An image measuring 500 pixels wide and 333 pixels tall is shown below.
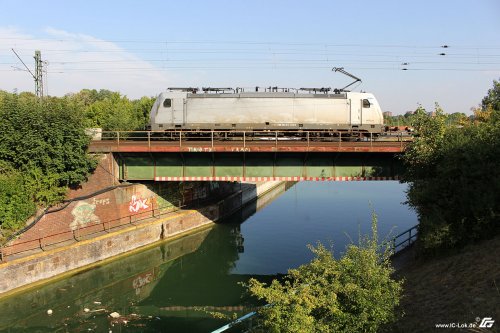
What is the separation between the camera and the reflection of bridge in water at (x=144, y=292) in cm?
1745

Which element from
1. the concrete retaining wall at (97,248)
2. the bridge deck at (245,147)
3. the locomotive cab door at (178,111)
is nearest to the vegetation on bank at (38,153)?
the bridge deck at (245,147)

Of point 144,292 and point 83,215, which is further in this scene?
point 83,215

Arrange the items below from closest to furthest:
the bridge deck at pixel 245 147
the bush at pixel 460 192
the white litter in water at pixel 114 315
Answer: the bush at pixel 460 192, the white litter in water at pixel 114 315, the bridge deck at pixel 245 147

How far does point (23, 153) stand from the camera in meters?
21.6

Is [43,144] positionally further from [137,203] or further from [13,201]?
[137,203]

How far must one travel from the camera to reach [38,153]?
2191 centimetres

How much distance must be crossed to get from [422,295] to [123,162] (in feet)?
64.0

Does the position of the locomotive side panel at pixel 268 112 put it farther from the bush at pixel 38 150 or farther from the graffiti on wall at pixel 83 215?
the graffiti on wall at pixel 83 215

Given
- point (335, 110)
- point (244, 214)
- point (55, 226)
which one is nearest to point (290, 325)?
point (55, 226)

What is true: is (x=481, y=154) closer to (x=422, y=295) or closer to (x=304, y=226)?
(x=422, y=295)

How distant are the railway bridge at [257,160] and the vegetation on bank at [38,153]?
85.1 inches

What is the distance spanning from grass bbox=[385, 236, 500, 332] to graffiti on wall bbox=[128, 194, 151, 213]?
17644 millimetres

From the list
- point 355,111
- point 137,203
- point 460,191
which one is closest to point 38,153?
point 137,203

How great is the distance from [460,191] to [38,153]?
2102cm
